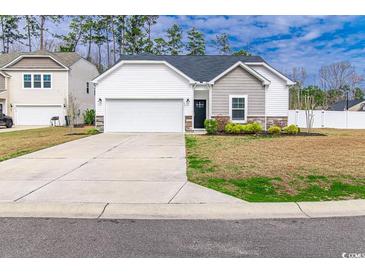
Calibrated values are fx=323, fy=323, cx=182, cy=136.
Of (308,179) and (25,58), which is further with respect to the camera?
(25,58)

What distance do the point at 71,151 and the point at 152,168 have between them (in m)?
4.66

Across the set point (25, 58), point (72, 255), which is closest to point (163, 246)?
point (72, 255)

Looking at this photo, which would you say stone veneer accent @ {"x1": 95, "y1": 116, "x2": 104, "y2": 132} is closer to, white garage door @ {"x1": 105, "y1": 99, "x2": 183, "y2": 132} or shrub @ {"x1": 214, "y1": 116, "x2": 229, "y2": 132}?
white garage door @ {"x1": 105, "y1": 99, "x2": 183, "y2": 132}

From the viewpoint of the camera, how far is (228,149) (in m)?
12.4

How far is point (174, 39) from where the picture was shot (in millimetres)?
42594

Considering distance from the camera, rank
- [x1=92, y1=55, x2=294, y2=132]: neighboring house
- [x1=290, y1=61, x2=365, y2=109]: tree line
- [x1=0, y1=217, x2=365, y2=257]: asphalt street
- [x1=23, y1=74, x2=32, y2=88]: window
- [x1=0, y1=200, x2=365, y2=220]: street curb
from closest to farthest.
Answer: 1. [x1=0, y1=217, x2=365, y2=257]: asphalt street
2. [x1=0, y1=200, x2=365, y2=220]: street curb
3. [x1=92, y1=55, x2=294, y2=132]: neighboring house
4. [x1=23, y1=74, x2=32, y2=88]: window
5. [x1=290, y1=61, x2=365, y2=109]: tree line

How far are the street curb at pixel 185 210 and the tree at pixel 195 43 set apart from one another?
39.4m

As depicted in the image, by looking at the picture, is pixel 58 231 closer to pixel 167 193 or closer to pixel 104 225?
pixel 104 225

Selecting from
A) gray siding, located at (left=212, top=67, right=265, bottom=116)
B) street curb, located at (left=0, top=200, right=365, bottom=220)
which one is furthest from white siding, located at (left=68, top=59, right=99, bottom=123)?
street curb, located at (left=0, top=200, right=365, bottom=220)

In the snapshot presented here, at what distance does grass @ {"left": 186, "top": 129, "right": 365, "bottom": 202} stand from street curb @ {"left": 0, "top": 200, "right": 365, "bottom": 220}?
406 mm

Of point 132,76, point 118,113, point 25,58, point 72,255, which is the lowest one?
point 72,255

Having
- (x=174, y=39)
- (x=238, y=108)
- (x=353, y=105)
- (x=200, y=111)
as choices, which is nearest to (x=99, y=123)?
(x=200, y=111)

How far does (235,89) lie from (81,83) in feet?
60.0

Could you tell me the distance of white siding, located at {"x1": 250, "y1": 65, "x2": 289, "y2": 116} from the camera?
21.9 m
